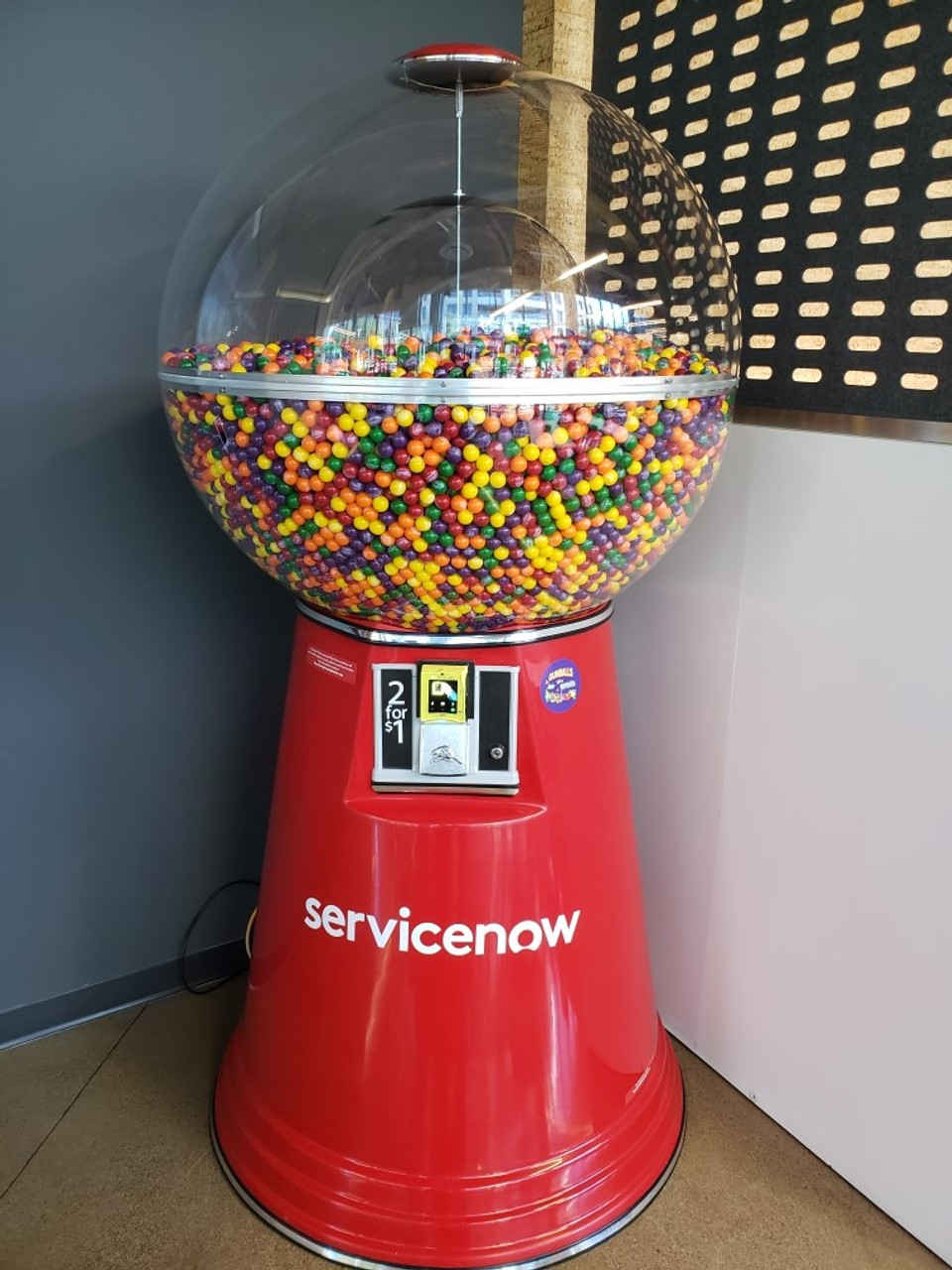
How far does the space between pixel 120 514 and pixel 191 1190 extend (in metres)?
1.00

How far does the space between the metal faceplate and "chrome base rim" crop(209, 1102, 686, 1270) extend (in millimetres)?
643

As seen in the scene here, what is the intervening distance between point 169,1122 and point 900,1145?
107 centimetres

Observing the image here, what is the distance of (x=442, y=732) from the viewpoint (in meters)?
1.25

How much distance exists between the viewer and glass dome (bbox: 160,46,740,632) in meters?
1.08

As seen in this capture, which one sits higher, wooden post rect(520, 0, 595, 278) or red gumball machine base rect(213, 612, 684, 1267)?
wooden post rect(520, 0, 595, 278)

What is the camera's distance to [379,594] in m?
1.20

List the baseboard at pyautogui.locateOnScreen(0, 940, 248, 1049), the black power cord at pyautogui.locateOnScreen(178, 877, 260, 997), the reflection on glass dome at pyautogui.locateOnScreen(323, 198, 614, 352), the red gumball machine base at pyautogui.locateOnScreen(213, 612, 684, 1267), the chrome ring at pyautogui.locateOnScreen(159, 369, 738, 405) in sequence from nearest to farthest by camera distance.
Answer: the chrome ring at pyautogui.locateOnScreen(159, 369, 738, 405) < the reflection on glass dome at pyautogui.locateOnScreen(323, 198, 614, 352) < the red gumball machine base at pyautogui.locateOnScreen(213, 612, 684, 1267) < the baseboard at pyautogui.locateOnScreen(0, 940, 248, 1049) < the black power cord at pyautogui.locateOnScreen(178, 877, 260, 997)

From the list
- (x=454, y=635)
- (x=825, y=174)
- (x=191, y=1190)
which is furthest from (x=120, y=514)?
(x=825, y=174)

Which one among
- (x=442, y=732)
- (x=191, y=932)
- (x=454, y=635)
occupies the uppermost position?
(x=454, y=635)

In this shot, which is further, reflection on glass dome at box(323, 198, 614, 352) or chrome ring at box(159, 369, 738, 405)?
reflection on glass dome at box(323, 198, 614, 352)

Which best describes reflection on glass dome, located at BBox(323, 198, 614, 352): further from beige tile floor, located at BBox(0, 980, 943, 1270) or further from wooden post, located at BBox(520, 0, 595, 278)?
beige tile floor, located at BBox(0, 980, 943, 1270)

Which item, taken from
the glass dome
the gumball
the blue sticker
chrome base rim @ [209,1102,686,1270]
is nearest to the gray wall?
Answer: the glass dome

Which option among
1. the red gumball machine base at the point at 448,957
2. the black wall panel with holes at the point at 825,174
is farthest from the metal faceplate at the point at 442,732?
the black wall panel with holes at the point at 825,174

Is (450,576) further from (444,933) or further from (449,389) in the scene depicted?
(444,933)
